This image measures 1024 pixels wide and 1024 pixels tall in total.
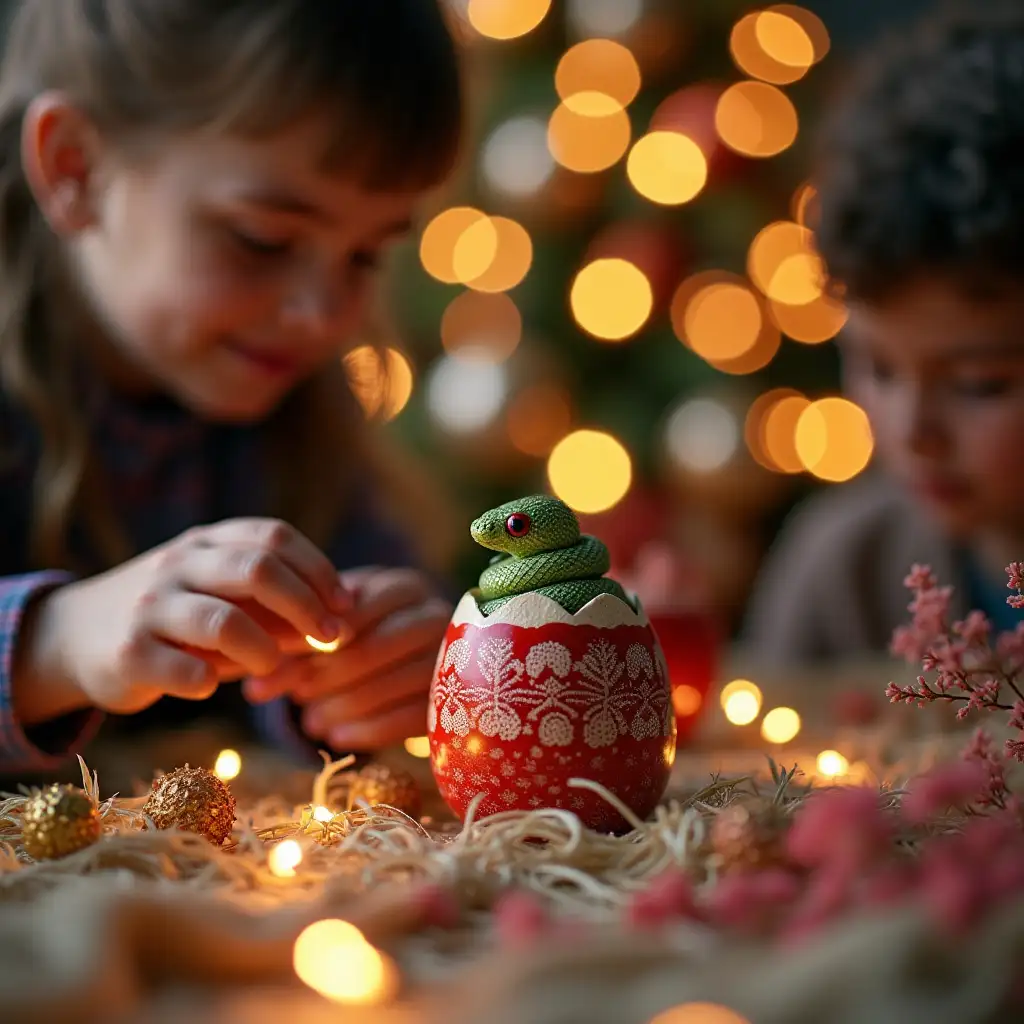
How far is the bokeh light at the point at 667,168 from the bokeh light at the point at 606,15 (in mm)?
202

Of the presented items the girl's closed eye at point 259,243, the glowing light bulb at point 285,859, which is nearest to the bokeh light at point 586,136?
the girl's closed eye at point 259,243

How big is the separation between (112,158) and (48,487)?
0.37 metres

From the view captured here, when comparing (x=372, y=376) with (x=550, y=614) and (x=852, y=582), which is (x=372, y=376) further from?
(x=550, y=614)

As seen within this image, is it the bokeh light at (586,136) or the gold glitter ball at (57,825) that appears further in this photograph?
the bokeh light at (586,136)

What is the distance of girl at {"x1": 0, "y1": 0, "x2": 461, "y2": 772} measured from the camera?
766 millimetres

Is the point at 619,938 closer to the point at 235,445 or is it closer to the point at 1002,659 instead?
the point at 1002,659

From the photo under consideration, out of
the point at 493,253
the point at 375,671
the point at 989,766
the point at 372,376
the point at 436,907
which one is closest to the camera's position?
the point at 436,907

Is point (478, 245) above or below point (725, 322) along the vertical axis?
above

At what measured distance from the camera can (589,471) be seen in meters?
2.10

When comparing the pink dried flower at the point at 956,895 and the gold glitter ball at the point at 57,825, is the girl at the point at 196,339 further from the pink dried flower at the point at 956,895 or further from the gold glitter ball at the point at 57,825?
the pink dried flower at the point at 956,895

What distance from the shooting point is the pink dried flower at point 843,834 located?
44 cm

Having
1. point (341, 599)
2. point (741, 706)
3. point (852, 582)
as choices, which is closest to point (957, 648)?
point (341, 599)

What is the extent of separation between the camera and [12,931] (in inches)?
17.4

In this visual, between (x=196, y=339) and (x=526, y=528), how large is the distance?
61 cm
